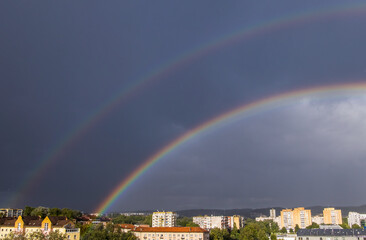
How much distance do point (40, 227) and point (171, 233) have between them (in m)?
40.8

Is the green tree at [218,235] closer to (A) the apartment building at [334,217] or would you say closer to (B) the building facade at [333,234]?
(B) the building facade at [333,234]

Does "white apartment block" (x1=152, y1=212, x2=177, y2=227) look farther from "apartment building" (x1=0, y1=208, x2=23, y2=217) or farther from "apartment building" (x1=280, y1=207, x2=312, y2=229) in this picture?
"apartment building" (x1=280, y1=207, x2=312, y2=229)

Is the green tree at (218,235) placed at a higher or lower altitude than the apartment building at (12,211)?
lower

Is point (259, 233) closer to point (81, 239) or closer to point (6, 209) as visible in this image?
point (81, 239)

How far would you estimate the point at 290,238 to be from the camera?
114 meters

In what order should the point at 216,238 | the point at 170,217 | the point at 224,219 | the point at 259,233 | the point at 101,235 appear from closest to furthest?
the point at 101,235
the point at 216,238
the point at 259,233
the point at 170,217
the point at 224,219

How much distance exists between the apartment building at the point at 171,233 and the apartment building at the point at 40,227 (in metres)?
29.9

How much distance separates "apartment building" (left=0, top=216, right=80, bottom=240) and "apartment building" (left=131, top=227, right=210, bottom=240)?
98.2 ft

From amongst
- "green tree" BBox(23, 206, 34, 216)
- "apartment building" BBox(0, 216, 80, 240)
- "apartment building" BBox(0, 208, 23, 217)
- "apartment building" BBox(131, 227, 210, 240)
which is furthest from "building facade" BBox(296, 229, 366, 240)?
"apartment building" BBox(0, 208, 23, 217)

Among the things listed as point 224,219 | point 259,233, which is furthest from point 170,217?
point 259,233

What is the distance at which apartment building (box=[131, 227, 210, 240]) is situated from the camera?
9675 cm

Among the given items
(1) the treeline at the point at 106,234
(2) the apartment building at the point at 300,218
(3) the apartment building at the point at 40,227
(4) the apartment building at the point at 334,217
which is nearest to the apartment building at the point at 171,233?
(1) the treeline at the point at 106,234

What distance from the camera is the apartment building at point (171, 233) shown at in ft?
317

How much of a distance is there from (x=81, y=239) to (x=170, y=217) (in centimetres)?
8664
